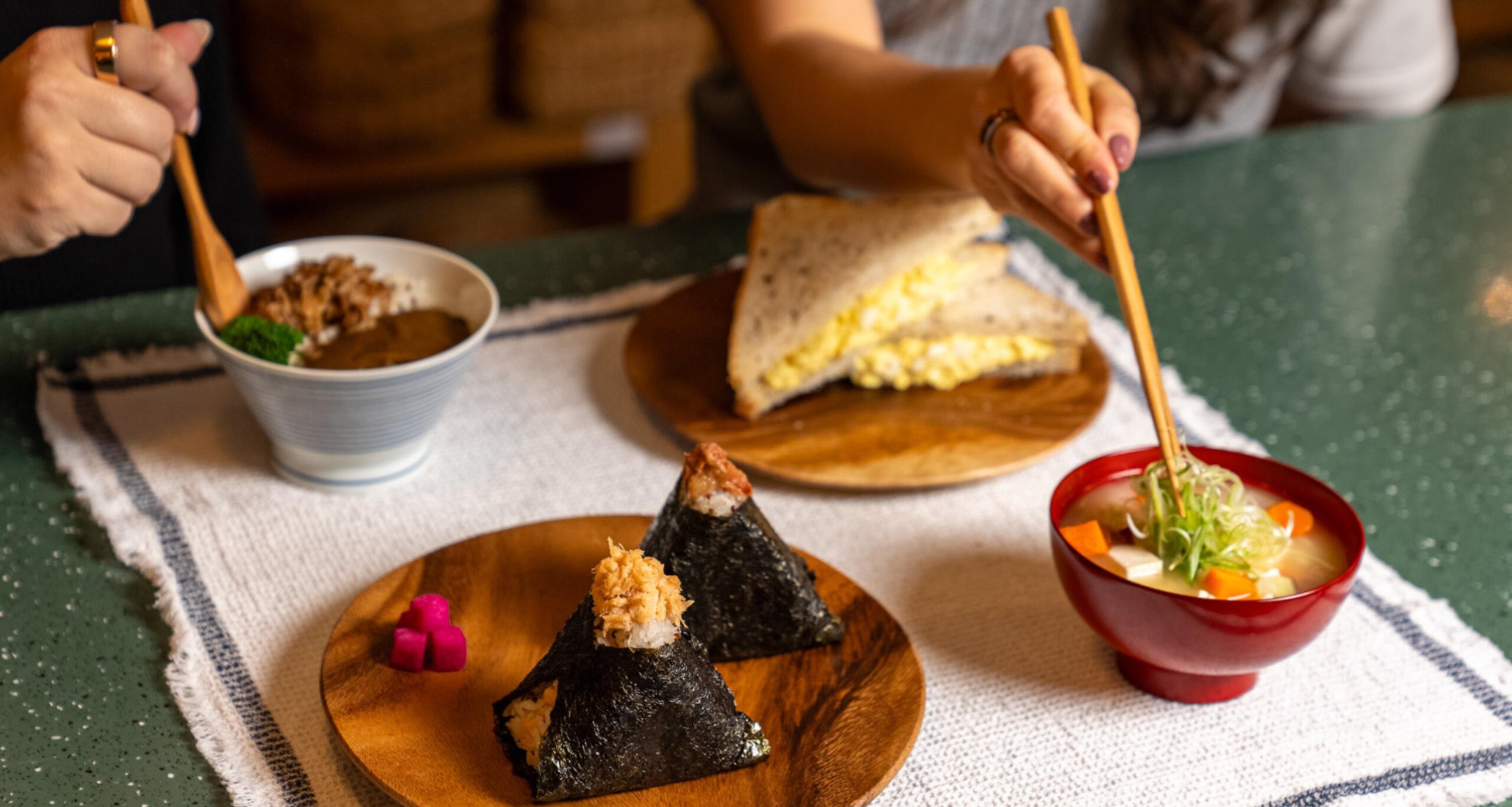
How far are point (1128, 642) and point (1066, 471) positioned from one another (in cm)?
34

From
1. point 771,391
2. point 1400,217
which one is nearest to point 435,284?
point 771,391

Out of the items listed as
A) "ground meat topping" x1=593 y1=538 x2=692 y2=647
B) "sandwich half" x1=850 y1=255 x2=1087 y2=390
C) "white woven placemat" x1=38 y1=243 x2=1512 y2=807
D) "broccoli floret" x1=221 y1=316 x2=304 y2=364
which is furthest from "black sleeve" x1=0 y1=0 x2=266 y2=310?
"ground meat topping" x1=593 y1=538 x2=692 y2=647

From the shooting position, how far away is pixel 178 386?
4.01ft

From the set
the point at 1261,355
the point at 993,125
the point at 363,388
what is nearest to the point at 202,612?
the point at 363,388

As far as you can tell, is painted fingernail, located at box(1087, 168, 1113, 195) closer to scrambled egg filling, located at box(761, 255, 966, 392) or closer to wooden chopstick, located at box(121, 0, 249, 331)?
scrambled egg filling, located at box(761, 255, 966, 392)

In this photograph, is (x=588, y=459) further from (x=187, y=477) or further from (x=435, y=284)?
(x=187, y=477)

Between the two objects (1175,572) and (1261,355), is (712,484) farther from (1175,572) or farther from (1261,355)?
(1261,355)

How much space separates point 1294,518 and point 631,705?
0.52 m

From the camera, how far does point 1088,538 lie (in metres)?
0.90

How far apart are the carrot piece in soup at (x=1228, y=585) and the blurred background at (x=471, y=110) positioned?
258 centimetres

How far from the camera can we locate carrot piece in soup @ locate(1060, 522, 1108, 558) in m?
0.90

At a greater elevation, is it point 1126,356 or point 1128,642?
point 1128,642

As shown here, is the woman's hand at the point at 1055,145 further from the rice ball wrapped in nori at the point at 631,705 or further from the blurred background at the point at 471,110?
the blurred background at the point at 471,110

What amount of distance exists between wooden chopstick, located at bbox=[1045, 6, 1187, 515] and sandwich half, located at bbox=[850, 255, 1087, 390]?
0.77 feet
